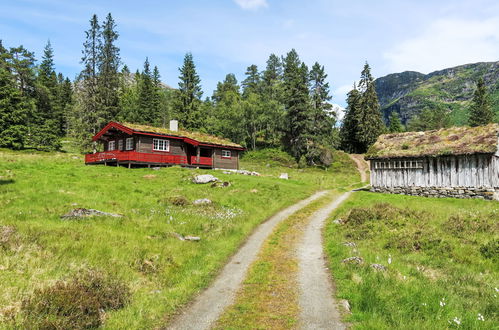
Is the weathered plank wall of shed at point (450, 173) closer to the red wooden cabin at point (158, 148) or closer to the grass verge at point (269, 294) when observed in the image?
the grass verge at point (269, 294)

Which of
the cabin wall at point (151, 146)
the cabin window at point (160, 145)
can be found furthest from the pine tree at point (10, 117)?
the cabin window at point (160, 145)

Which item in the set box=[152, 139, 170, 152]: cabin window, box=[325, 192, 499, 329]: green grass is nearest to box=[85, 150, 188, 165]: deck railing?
box=[152, 139, 170, 152]: cabin window

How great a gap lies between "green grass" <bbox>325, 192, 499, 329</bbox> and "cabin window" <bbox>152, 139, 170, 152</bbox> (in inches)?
1039

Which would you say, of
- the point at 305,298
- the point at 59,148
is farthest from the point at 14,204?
the point at 59,148

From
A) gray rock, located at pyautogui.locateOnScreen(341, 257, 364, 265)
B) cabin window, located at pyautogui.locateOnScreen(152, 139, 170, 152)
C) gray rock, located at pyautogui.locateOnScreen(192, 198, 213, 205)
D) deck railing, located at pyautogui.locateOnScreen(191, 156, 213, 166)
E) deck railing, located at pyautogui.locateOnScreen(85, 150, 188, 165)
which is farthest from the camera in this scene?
deck railing, located at pyautogui.locateOnScreen(191, 156, 213, 166)

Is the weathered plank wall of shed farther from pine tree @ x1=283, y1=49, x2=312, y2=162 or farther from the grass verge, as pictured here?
pine tree @ x1=283, y1=49, x2=312, y2=162

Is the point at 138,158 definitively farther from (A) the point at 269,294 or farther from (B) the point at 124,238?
(A) the point at 269,294

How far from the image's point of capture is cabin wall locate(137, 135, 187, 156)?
3562 cm

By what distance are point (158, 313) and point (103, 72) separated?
5718 centimetres

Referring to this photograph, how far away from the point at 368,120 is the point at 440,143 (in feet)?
132

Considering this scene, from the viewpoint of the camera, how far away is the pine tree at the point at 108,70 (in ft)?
173

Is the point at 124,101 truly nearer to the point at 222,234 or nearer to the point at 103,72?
the point at 103,72

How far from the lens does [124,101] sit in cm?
8575

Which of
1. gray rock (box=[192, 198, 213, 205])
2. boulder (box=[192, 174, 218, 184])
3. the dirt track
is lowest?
the dirt track
